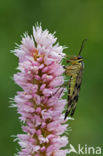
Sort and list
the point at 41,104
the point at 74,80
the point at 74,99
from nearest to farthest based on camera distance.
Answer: the point at 41,104
the point at 74,99
the point at 74,80

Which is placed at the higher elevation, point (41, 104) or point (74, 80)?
point (74, 80)

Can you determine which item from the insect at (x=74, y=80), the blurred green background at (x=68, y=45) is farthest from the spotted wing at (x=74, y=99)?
the blurred green background at (x=68, y=45)

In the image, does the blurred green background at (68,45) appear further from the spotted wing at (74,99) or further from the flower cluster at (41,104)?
the flower cluster at (41,104)

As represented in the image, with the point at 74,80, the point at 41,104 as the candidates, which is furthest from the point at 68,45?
the point at 41,104

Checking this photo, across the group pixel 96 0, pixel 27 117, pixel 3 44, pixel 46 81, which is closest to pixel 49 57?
pixel 46 81

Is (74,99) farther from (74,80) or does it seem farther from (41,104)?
(41,104)

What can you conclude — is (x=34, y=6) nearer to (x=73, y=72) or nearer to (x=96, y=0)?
(x=96, y=0)
